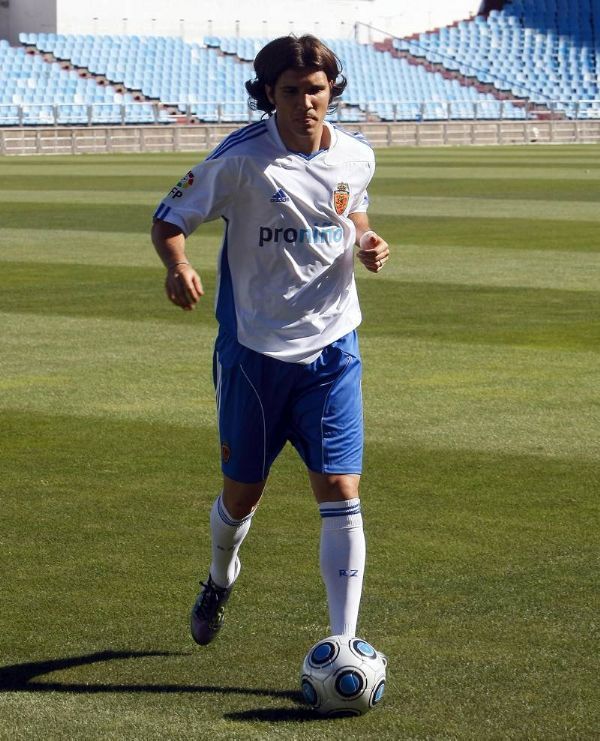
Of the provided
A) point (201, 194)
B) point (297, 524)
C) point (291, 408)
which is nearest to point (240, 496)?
point (291, 408)

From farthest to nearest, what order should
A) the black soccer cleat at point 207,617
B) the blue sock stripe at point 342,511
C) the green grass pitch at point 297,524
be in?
the black soccer cleat at point 207,617, the blue sock stripe at point 342,511, the green grass pitch at point 297,524

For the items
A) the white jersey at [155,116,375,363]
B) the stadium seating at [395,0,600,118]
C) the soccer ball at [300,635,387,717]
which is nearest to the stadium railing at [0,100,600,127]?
the stadium seating at [395,0,600,118]

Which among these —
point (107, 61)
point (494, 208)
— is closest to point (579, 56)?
point (107, 61)

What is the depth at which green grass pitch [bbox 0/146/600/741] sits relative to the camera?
14.4 feet

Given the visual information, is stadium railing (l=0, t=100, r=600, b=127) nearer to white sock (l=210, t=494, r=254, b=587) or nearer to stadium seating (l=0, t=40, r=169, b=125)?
stadium seating (l=0, t=40, r=169, b=125)

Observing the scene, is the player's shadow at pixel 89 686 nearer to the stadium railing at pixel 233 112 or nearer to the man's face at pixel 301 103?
the man's face at pixel 301 103

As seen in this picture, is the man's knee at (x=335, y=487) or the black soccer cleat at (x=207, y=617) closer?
the man's knee at (x=335, y=487)

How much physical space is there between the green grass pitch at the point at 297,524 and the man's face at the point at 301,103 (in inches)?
61.3

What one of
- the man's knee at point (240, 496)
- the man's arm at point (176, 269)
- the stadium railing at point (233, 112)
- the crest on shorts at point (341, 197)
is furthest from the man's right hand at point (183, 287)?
the stadium railing at point (233, 112)

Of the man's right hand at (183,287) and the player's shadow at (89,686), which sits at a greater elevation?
the man's right hand at (183,287)

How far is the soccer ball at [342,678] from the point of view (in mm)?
4258

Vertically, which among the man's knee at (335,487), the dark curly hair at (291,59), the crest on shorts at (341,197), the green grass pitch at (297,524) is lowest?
the green grass pitch at (297,524)

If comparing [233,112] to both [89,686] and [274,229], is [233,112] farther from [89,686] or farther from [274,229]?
[89,686]

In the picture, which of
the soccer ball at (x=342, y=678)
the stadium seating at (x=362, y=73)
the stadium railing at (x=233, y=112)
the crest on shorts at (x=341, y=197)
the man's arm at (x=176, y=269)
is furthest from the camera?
the stadium seating at (x=362, y=73)
